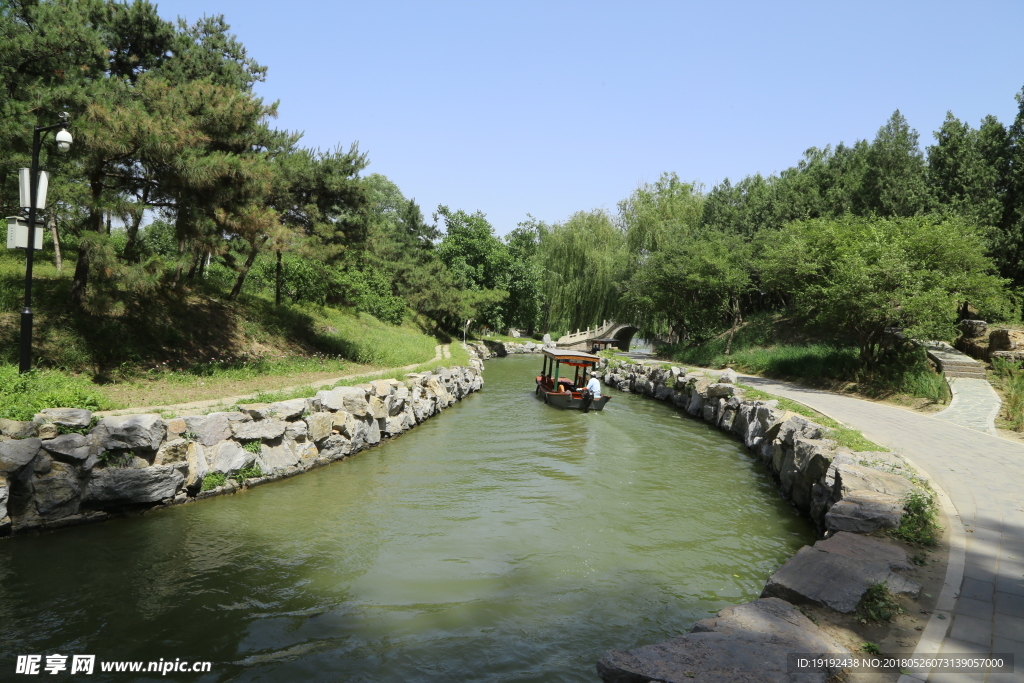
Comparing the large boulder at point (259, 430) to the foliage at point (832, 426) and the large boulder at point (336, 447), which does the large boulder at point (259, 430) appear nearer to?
the large boulder at point (336, 447)

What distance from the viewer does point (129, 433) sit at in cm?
858

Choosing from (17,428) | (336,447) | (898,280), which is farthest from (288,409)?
(898,280)

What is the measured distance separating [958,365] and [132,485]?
74.2ft

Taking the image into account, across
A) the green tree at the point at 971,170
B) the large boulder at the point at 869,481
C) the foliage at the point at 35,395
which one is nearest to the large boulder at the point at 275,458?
the foliage at the point at 35,395

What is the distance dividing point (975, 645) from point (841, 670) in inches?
47.2

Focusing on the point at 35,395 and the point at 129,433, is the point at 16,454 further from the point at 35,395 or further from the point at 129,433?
the point at 35,395

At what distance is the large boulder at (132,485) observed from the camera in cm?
823

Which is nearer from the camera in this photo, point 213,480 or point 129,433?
point 129,433

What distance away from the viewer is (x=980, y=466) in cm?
966

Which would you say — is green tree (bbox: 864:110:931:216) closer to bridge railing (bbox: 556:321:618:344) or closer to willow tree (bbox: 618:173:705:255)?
willow tree (bbox: 618:173:705:255)

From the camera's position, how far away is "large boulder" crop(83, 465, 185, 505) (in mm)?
8234

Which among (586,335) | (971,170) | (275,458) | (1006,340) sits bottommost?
(275,458)

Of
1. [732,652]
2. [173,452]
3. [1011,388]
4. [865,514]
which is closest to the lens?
[732,652]

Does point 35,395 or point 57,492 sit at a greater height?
point 35,395
